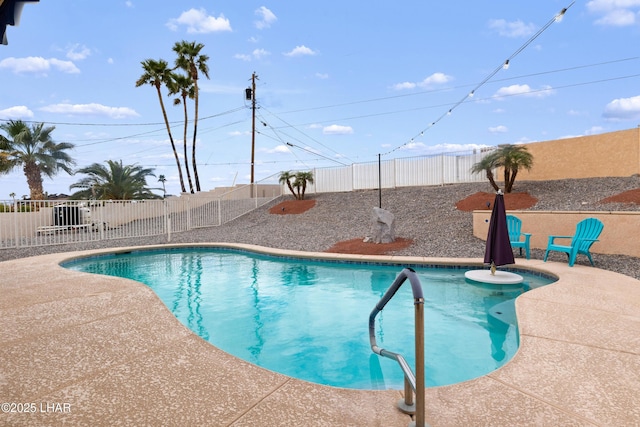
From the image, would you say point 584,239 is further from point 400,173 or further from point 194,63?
point 194,63

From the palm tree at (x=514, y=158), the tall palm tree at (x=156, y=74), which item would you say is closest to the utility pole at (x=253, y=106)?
the tall palm tree at (x=156, y=74)

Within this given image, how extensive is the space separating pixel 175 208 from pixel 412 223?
1038 cm

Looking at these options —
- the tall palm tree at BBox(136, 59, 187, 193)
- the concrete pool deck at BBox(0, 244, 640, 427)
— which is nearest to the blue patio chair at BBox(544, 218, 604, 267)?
the concrete pool deck at BBox(0, 244, 640, 427)

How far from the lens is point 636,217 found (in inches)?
295

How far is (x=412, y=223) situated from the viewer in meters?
12.3

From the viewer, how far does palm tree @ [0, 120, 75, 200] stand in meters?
17.6

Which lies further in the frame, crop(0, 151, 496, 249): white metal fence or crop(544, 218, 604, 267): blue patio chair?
crop(0, 151, 496, 249): white metal fence

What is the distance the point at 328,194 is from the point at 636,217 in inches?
520

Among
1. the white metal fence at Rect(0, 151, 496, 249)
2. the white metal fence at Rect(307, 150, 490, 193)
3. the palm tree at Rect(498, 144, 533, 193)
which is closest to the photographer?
the palm tree at Rect(498, 144, 533, 193)

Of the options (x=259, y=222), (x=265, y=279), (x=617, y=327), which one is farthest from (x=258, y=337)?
(x=259, y=222)

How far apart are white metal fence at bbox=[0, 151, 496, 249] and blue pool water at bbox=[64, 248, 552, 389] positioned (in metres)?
4.30

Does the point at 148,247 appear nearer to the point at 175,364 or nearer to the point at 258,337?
the point at 258,337

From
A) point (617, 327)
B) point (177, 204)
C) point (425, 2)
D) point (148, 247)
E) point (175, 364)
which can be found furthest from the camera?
point (177, 204)

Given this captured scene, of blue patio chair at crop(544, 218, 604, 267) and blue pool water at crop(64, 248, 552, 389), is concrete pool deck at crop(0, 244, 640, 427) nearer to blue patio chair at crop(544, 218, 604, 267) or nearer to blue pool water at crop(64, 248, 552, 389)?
blue pool water at crop(64, 248, 552, 389)
